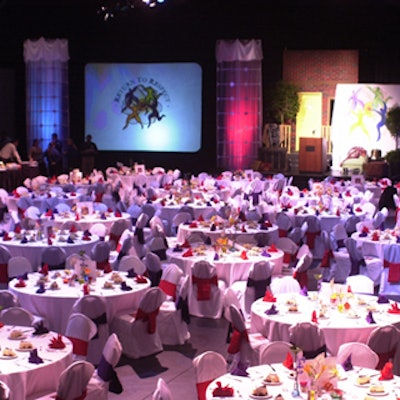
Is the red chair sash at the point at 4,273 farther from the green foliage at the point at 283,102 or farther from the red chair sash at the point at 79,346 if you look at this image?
the green foliage at the point at 283,102

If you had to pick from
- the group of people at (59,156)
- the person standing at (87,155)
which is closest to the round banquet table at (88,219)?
the group of people at (59,156)

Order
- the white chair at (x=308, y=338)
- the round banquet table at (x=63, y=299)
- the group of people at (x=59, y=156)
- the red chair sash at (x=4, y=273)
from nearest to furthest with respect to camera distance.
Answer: the white chair at (x=308, y=338)
the round banquet table at (x=63, y=299)
the red chair sash at (x=4, y=273)
the group of people at (x=59, y=156)

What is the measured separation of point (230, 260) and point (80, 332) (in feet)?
10.6

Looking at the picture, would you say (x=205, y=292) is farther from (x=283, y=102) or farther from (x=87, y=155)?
(x=283, y=102)

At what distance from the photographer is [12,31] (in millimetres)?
24562

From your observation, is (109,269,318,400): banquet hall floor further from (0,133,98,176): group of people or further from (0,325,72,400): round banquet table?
(0,133,98,176): group of people

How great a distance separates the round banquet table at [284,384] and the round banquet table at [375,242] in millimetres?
5337

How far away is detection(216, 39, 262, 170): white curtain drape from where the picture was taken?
23141 mm

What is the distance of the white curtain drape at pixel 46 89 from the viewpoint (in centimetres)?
2417

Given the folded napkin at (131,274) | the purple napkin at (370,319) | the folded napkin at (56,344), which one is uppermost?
the folded napkin at (131,274)

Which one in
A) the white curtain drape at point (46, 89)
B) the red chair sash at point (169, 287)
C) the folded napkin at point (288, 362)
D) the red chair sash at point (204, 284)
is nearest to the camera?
the folded napkin at point (288, 362)

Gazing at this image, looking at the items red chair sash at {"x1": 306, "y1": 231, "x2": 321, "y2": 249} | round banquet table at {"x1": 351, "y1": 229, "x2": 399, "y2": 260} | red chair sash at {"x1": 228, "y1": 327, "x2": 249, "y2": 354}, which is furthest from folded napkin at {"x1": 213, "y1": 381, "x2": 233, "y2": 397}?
red chair sash at {"x1": 306, "y1": 231, "x2": 321, "y2": 249}

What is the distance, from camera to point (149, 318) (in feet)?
27.5

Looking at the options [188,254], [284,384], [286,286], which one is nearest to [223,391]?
[284,384]
